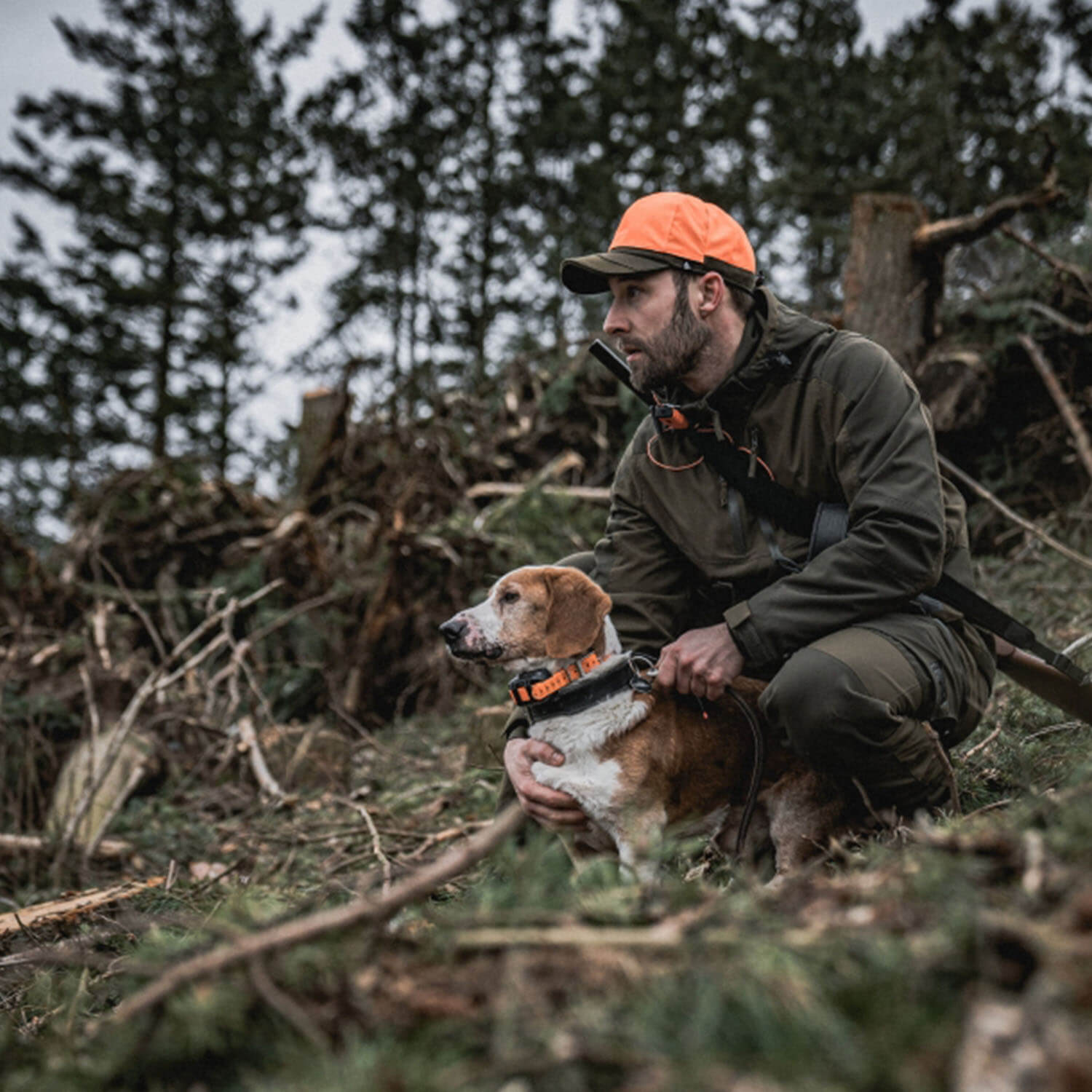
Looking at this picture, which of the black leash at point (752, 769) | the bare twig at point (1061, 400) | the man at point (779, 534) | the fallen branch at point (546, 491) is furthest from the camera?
the fallen branch at point (546, 491)

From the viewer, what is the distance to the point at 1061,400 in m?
6.71

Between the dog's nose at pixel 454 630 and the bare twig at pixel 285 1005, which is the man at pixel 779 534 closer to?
the dog's nose at pixel 454 630

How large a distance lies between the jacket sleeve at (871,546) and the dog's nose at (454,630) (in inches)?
40.3

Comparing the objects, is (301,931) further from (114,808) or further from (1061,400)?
(1061,400)

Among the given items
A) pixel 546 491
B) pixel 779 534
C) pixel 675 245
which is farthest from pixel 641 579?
pixel 546 491

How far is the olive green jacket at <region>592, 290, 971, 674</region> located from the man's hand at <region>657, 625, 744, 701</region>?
0.06 meters

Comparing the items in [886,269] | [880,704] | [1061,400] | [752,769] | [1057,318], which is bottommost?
[752,769]

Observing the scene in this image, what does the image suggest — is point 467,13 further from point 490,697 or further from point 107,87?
point 490,697

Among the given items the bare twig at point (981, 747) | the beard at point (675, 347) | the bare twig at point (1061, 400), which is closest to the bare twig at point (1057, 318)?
the bare twig at point (1061, 400)

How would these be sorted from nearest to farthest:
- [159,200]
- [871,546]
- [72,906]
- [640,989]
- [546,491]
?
[640,989], [871,546], [72,906], [546,491], [159,200]

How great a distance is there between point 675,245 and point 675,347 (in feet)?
1.23

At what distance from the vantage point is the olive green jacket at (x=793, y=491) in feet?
10.0

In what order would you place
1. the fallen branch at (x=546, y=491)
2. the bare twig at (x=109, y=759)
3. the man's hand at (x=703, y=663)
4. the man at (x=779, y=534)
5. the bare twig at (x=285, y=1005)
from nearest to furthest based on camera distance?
1. the bare twig at (x=285, y=1005)
2. the man at (x=779, y=534)
3. the man's hand at (x=703, y=663)
4. the bare twig at (x=109, y=759)
5. the fallen branch at (x=546, y=491)

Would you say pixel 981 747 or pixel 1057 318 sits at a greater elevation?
pixel 1057 318
